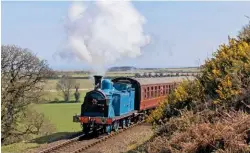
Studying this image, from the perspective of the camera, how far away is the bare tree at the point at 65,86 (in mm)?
61969

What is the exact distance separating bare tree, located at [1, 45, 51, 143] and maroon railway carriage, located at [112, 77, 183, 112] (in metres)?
9.47

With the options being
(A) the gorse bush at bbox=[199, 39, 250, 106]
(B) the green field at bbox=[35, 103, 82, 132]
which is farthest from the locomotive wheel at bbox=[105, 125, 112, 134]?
(B) the green field at bbox=[35, 103, 82, 132]

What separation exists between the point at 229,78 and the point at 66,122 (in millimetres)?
30950

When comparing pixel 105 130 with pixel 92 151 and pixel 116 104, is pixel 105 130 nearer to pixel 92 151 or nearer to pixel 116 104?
pixel 116 104

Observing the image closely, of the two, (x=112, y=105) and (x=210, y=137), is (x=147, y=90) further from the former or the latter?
(x=210, y=137)

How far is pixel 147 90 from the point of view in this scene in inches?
1016

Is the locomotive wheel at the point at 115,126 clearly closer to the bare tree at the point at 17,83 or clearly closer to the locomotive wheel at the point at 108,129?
the locomotive wheel at the point at 108,129

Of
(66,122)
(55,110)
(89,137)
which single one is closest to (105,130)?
(89,137)

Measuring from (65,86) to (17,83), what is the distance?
32.8 meters

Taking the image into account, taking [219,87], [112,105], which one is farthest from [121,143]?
[219,87]

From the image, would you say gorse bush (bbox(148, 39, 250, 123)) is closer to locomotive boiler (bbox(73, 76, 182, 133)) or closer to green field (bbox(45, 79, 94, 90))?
locomotive boiler (bbox(73, 76, 182, 133))

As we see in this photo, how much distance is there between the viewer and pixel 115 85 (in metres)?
23.0

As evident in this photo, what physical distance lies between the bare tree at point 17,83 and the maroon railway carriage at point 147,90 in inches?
373

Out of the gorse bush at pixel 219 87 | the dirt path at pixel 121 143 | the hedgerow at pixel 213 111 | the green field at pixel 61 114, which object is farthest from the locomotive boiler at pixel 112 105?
the green field at pixel 61 114
